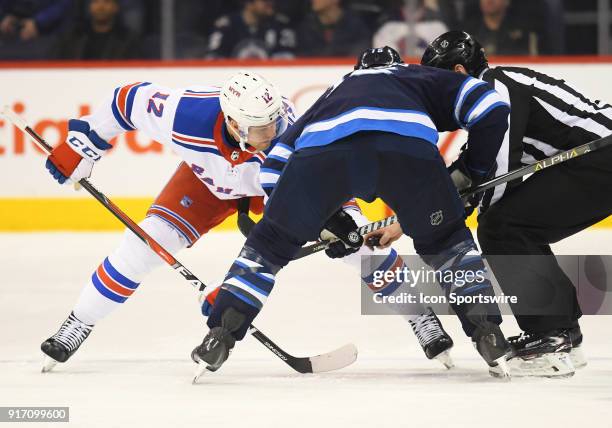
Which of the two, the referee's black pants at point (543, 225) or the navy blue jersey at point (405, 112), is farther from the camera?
the referee's black pants at point (543, 225)

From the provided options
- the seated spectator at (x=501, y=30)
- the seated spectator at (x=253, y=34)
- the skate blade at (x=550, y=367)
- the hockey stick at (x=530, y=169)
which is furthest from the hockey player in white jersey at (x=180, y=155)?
the seated spectator at (x=501, y=30)

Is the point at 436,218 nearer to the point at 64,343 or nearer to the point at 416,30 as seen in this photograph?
the point at 64,343

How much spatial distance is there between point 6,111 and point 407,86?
4.60 feet

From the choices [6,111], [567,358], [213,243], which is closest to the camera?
[567,358]

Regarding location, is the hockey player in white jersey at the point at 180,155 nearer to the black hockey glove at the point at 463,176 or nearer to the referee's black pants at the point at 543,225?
the black hockey glove at the point at 463,176

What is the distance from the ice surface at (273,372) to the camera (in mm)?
2922

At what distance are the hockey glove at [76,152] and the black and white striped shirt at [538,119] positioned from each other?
118 cm

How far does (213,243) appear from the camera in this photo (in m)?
6.13

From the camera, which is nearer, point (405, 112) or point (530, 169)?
point (405, 112)

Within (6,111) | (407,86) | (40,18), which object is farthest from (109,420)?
(40,18)

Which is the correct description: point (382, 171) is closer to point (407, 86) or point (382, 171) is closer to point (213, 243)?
point (407, 86)

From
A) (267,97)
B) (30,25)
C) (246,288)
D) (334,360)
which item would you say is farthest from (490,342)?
(30,25)

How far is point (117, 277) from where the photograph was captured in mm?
3686

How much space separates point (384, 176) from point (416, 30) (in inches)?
142
